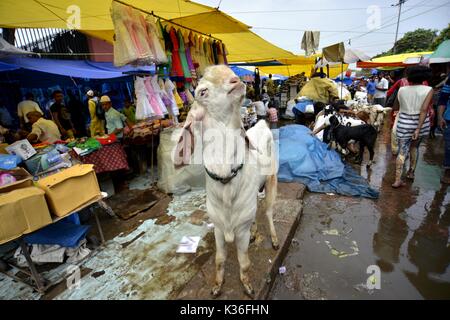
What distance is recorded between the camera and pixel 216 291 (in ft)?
7.50

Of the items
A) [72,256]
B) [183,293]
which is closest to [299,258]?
[183,293]

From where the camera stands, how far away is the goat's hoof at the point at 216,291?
A: 7.48 ft

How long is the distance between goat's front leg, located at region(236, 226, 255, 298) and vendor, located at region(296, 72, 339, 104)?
8.56 meters

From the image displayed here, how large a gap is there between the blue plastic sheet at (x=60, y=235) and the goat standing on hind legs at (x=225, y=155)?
1.84 meters

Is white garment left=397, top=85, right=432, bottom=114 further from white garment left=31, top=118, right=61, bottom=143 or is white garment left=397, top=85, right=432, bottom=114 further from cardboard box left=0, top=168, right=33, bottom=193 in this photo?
white garment left=31, top=118, right=61, bottom=143

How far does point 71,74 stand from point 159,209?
4.06 meters

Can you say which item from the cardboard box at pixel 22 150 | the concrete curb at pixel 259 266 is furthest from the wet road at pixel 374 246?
the cardboard box at pixel 22 150

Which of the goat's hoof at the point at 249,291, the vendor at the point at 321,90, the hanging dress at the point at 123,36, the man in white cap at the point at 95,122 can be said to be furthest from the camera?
the vendor at the point at 321,90

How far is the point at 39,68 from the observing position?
17.4 feet

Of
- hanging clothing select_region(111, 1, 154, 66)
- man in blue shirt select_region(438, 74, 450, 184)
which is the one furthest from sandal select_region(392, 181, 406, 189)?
hanging clothing select_region(111, 1, 154, 66)

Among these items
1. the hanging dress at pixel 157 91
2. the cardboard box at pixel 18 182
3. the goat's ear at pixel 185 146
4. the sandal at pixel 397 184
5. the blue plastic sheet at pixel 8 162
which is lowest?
the sandal at pixel 397 184

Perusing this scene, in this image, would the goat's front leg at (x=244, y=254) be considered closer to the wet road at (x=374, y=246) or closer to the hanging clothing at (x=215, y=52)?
the wet road at (x=374, y=246)

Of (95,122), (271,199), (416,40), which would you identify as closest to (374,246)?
(271,199)

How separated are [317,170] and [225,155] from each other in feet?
13.4
